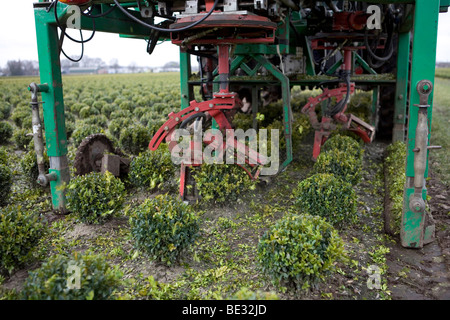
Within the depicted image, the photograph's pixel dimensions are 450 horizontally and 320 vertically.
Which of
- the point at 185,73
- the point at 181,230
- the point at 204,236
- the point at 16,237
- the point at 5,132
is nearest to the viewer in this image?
the point at 16,237

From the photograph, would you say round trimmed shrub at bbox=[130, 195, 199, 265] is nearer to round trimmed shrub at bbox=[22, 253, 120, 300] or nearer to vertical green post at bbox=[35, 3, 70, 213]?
round trimmed shrub at bbox=[22, 253, 120, 300]

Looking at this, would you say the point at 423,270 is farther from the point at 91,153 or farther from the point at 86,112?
the point at 86,112

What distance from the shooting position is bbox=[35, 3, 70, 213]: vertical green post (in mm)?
4543

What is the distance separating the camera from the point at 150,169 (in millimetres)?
5262

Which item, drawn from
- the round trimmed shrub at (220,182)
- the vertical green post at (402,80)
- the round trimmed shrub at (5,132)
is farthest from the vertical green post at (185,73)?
the round trimmed shrub at (5,132)

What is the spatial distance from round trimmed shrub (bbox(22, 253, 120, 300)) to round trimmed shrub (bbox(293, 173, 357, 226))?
2.41 m

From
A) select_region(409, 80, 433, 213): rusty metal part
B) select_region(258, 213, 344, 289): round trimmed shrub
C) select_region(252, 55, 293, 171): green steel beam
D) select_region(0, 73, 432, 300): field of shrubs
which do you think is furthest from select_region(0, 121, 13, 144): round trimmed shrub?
select_region(409, 80, 433, 213): rusty metal part

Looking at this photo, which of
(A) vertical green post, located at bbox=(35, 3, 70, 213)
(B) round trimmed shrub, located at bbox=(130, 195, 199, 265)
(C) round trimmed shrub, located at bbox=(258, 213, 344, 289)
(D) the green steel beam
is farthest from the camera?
(D) the green steel beam

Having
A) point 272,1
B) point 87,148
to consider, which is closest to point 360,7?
point 272,1

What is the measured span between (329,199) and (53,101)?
3291mm

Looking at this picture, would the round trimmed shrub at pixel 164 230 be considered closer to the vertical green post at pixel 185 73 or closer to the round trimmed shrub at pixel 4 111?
the vertical green post at pixel 185 73

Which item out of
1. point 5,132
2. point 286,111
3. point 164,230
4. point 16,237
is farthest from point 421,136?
point 5,132

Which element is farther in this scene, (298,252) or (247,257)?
(247,257)
